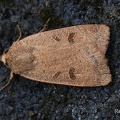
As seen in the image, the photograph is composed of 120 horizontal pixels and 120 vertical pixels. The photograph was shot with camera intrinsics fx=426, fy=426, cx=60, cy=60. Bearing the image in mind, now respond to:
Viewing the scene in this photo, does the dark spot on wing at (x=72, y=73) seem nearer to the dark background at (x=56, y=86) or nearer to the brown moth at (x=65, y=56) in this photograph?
the brown moth at (x=65, y=56)

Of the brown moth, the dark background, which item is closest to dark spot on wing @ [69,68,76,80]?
the brown moth

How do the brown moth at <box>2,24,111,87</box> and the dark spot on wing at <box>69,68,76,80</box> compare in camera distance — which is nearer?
the brown moth at <box>2,24,111,87</box>

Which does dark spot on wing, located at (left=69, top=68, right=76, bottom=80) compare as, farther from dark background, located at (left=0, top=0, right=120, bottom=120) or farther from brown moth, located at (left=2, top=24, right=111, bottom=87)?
dark background, located at (left=0, top=0, right=120, bottom=120)

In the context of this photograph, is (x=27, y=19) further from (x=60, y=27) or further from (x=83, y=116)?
(x=83, y=116)

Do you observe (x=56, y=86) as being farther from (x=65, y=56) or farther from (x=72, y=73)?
(x=65, y=56)

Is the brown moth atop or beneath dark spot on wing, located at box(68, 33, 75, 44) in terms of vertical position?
beneath

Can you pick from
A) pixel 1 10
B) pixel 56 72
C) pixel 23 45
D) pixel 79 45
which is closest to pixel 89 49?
pixel 79 45
